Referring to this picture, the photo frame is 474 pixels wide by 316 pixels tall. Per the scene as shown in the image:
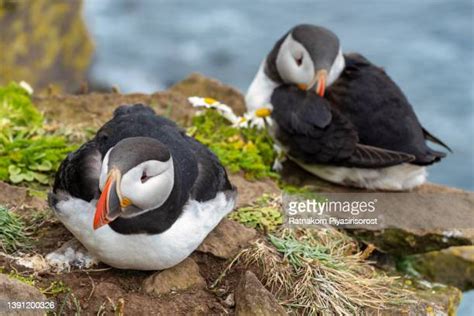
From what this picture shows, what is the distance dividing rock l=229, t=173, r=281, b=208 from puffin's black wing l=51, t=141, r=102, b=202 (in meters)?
1.38

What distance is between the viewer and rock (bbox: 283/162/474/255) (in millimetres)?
6230

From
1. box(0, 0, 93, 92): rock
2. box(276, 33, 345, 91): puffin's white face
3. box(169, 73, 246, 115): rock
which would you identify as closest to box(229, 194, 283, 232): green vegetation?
box(276, 33, 345, 91): puffin's white face

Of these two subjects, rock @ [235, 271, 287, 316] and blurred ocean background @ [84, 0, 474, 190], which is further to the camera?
blurred ocean background @ [84, 0, 474, 190]

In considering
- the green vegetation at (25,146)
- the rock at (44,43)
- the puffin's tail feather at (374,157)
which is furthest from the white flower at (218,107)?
the rock at (44,43)

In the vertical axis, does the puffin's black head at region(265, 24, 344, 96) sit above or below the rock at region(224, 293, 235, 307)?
above

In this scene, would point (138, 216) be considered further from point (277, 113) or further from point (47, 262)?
point (277, 113)

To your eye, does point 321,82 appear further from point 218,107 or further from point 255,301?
point 255,301

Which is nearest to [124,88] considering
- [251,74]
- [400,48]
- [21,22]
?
[251,74]

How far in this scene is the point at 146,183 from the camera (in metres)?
4.24

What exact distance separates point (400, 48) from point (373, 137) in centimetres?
897

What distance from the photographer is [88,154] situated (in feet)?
15.9

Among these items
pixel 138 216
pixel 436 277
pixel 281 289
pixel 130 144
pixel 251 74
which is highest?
pixel 130 144

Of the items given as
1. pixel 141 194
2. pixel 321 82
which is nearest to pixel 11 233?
pixel 141 194

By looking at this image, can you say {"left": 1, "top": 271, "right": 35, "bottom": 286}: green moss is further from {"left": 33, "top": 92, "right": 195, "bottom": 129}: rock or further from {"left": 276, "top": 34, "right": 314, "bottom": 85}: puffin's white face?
{"left": 276, "top": 34, "right": 314, "bottom": 85}: puffin's white face
